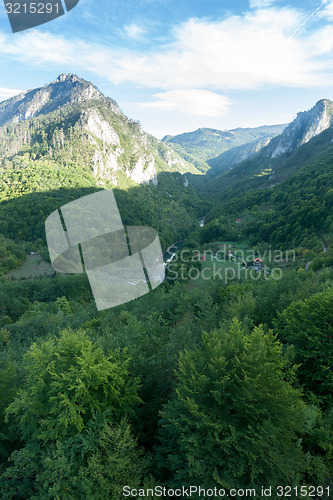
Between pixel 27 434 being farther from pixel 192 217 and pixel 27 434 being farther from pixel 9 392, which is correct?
pixel 192 217

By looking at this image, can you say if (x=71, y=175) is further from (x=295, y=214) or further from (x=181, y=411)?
(x=181, y=411)

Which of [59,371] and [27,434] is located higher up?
[59,371]

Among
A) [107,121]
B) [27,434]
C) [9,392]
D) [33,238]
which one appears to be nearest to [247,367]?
[27,434]

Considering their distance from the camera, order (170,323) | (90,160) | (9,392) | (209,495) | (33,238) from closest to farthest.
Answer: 1. (209,495)
2. (9,392)
3. (170,323)
4. (33,238)
5. (90,160)

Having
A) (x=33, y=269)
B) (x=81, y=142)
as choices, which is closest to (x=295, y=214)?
(x=33, y=269)

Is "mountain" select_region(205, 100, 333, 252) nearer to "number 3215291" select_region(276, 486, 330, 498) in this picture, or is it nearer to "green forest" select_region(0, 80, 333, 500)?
"green forest" select_region(0, 80, 333, 500)

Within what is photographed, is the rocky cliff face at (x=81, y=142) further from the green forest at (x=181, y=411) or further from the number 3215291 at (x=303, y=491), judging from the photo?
the number 3215291 at (x=303, y=491)

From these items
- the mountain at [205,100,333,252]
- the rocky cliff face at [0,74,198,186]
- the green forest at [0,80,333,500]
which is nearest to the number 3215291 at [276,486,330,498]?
the green forest at [0,80,333,500]

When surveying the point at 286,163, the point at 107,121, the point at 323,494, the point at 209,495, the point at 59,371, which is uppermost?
the point at 107,121
